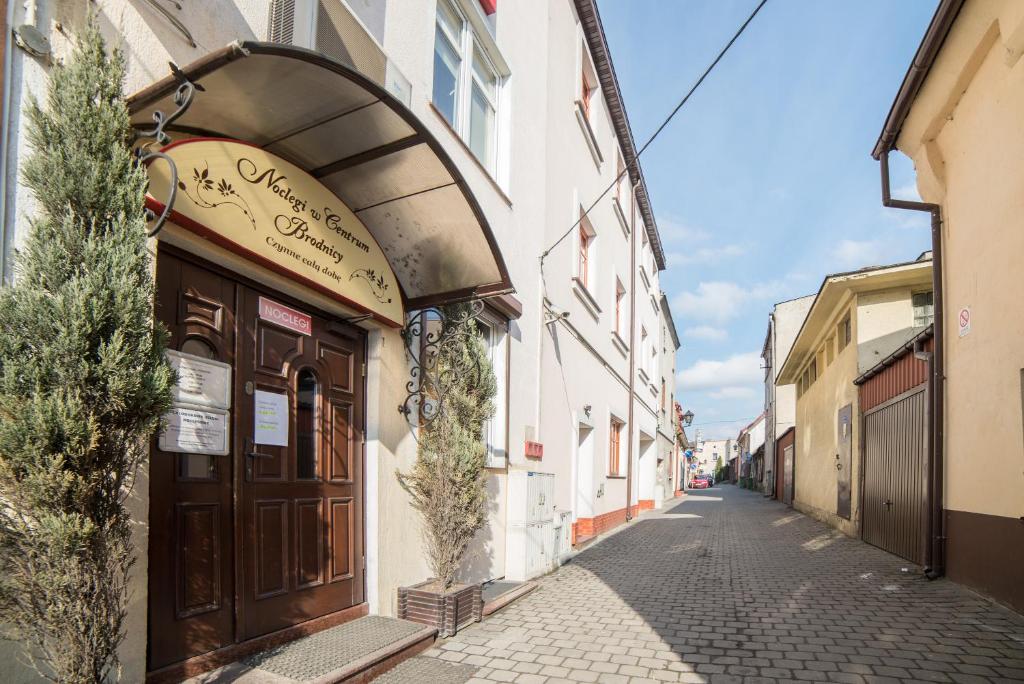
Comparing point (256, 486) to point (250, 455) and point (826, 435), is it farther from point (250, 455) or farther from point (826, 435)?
point (826, 435)

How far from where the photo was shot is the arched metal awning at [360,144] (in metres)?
3.05

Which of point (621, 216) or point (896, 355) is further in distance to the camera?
point (621, 216)

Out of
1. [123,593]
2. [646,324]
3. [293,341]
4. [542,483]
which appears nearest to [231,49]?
[293,341]

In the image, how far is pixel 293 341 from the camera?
14.6 feet

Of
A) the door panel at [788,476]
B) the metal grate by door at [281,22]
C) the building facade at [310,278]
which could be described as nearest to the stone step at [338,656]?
the building facade at [310,278]

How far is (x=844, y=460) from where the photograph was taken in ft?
38.8

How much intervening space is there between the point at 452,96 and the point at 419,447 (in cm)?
387

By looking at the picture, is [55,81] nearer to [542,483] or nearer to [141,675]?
[141,675]

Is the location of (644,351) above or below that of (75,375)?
above

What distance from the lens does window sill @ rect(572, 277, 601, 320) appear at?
→ 10.8m

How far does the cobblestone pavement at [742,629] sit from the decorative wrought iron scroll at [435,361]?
1.91 meters

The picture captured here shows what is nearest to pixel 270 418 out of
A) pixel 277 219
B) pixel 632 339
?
pixel 277 219

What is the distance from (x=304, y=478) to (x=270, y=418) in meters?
0.56

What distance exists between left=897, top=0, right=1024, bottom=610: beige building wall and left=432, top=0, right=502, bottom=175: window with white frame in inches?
190
